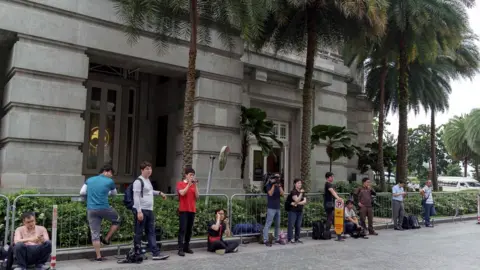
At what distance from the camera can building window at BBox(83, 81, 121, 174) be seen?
1691 centimetres

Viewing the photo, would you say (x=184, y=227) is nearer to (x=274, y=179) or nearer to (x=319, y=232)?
(x=274, y=179)

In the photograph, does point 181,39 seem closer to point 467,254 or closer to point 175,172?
point 175,172

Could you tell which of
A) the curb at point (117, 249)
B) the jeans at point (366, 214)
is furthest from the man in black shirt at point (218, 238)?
the jeans at point (366, 214)

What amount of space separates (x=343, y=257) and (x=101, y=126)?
37.3 ft

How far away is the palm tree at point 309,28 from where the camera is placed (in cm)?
1483

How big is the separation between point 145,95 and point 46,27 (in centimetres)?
645

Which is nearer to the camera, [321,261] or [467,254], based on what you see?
[321,261]

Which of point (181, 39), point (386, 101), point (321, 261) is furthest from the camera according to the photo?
point (386, 101)

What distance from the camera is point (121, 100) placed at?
59.2 ft

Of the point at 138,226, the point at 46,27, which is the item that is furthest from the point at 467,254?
the point at 46,27

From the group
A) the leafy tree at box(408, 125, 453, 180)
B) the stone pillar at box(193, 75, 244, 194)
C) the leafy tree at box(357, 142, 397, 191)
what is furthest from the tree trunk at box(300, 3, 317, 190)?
the leafy tree at box(408, 125, 453, 180)

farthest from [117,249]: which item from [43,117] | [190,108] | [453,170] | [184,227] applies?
[453,170]

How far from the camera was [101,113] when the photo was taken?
57.1 ft

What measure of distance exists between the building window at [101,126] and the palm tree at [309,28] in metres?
6.47
